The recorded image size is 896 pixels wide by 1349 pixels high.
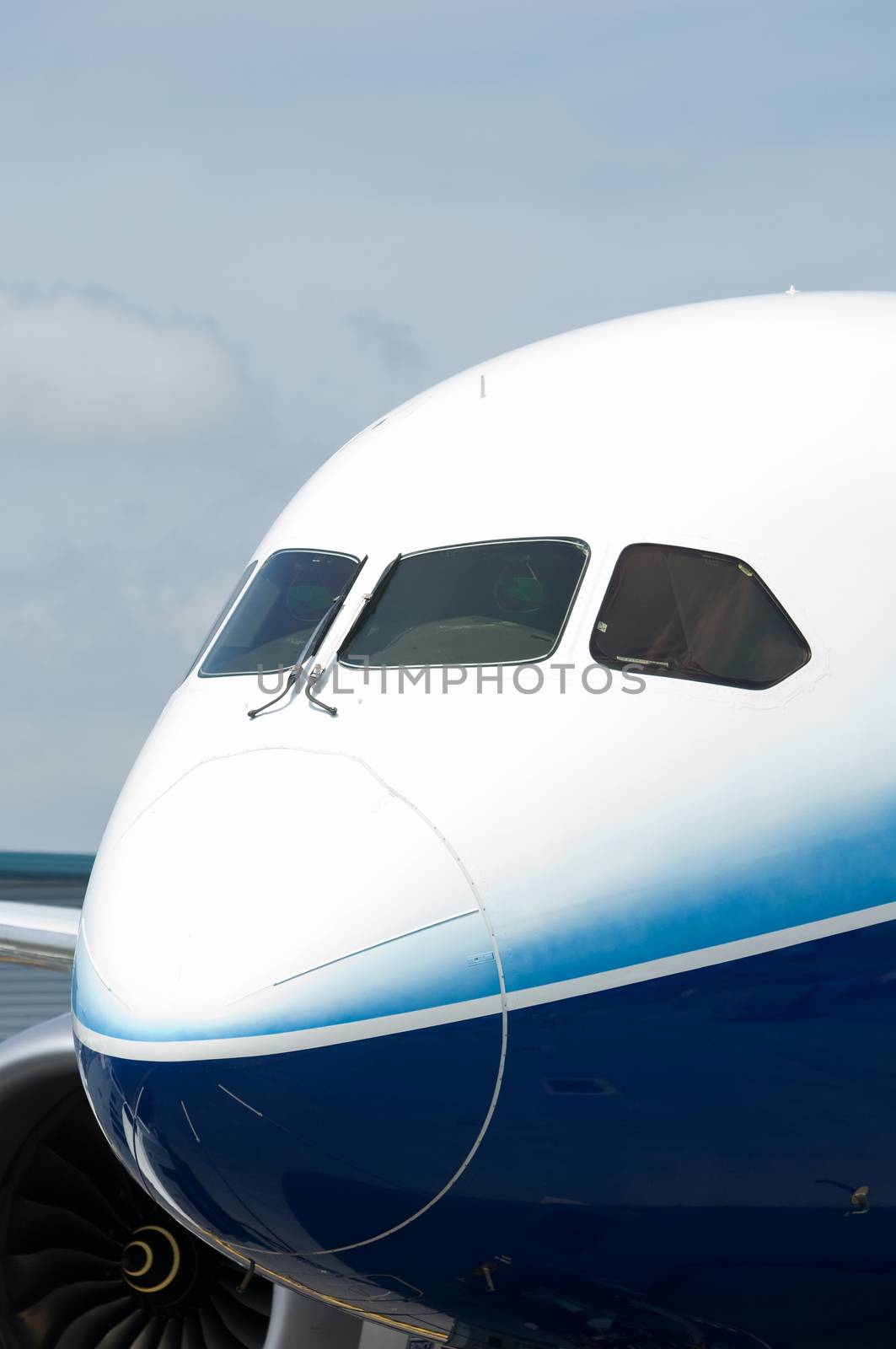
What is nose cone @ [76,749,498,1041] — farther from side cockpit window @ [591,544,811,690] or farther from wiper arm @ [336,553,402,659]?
Result: side cockpit window @ [591,544,811,690]

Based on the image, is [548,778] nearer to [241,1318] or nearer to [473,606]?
[473,606]

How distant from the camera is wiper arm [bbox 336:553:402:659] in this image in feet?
16.3

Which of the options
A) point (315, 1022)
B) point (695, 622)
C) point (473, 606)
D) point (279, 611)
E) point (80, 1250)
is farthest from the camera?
point (80, 1250)

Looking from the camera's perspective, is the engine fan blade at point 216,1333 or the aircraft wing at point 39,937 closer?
the engine fan blade at point 216,1333

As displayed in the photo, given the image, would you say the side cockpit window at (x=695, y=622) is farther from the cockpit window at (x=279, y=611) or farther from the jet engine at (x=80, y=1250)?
the jet engine at (x=80, y=1250)

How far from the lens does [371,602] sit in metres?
5.04

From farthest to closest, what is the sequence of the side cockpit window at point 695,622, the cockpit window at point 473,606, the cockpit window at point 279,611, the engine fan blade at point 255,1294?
1. the engine fan blade at point 255,1294
2. the cockpit window at point 279,611
3. the cockpit window at point 473,606
4. the side cockpit window at point 695,622

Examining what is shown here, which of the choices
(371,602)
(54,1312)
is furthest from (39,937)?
(371,602)

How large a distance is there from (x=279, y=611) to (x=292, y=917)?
5.36 ft

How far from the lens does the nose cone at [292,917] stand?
4125 mm

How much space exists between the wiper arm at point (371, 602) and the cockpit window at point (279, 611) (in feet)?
0.54

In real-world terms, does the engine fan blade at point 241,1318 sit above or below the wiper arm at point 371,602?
below

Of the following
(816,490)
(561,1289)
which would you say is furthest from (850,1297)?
(816,490)

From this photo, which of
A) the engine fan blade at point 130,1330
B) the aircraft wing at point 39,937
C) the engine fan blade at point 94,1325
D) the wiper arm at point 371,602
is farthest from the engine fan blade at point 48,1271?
the wiper arm at point 371,602
